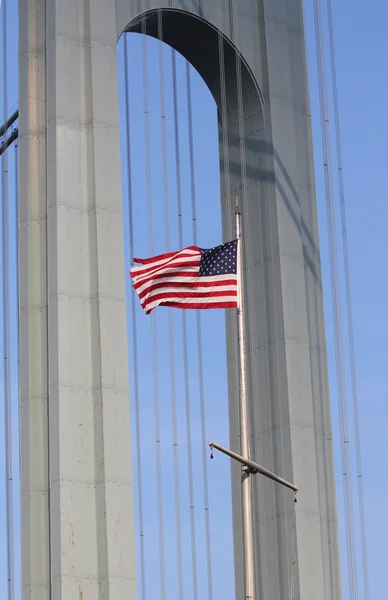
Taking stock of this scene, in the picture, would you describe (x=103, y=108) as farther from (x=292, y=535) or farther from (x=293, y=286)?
(x=292, y=535)

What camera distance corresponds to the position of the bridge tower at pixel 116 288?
22.7m

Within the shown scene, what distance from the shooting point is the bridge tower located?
22.7 m

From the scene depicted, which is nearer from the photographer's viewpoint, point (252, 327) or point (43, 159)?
point (43, 159)

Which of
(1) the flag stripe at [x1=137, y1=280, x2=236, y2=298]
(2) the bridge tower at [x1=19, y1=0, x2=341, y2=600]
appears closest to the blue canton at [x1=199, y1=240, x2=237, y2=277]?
(1) the flag stripe at [x1=137, y1=280, x2=236, y2=298]

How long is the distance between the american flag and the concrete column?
11.7 ft

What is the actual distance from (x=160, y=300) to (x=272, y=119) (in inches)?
345

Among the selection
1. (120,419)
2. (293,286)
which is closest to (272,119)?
(293,286)

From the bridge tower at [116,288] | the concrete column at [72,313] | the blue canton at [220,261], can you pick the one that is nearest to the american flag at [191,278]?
the blue canton at [220,261]

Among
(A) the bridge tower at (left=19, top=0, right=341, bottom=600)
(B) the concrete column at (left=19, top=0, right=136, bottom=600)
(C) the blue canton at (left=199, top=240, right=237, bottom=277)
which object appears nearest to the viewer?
(C) the blue canton at (left=199, top=240, right=237, bottom=277)

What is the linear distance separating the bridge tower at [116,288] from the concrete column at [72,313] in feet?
0.08

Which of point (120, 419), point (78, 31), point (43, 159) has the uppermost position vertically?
point (78, 31)

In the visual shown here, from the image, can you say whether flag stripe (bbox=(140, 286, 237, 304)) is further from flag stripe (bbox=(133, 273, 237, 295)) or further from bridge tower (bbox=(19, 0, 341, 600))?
bridge tower (bbox=(19, 0, 341, 600))

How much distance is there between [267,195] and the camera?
2717cm

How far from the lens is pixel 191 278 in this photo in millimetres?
19219
